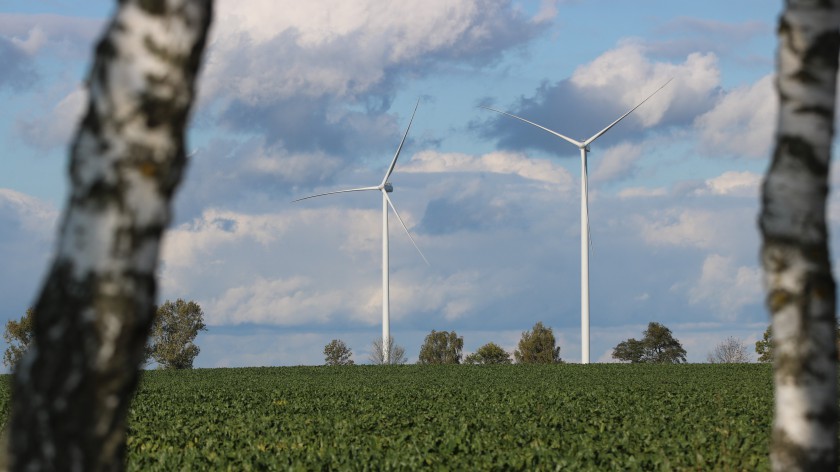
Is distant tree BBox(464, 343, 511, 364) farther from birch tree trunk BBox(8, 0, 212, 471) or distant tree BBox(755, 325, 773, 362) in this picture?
birch tree trunk BBox(8, 0, 212, 471)

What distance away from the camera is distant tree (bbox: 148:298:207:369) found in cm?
8925

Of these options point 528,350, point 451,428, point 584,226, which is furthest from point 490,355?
point 451,428

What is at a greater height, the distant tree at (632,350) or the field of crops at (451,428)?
the distant tree at (632,350)

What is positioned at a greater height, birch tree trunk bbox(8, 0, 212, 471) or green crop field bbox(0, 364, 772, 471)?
birch tree trunk bbox(8, 0, 212, 471)

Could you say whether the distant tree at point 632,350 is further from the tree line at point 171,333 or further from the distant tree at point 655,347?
the tree line at point 171,333

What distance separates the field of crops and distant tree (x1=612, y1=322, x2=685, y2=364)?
172 feet

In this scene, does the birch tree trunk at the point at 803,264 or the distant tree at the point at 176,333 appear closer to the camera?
the birch tree trunk at the point at 803,264

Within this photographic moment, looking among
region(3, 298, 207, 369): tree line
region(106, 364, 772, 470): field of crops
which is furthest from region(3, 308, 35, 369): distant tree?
region(106, 364, 772, 470): field of crops

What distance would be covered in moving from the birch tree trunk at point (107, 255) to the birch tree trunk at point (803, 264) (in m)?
3.74

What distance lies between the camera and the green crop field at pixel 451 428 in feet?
51.0

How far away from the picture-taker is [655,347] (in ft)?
301

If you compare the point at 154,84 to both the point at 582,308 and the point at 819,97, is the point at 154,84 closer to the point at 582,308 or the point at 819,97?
the point at 819,97

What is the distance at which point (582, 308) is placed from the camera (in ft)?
178

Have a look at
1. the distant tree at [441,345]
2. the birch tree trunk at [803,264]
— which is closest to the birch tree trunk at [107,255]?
the birch tree trunk at [803,264]
